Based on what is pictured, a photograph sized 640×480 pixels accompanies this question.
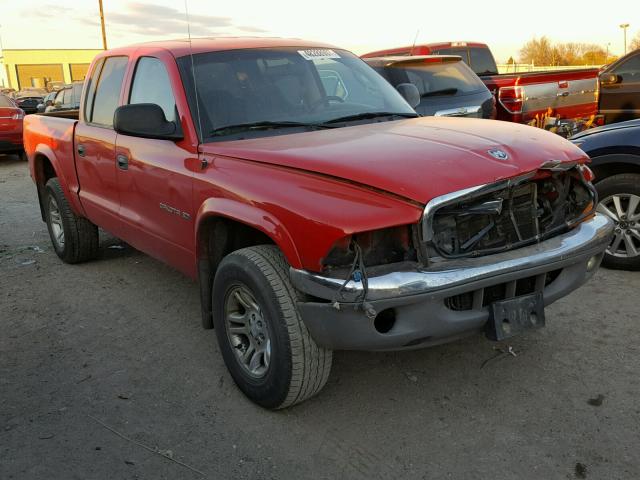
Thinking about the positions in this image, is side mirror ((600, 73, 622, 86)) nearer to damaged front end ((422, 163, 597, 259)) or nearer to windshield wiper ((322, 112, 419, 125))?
windshield wiper ((322, 112, 419, 125))

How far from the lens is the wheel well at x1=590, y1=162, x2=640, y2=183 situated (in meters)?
4.70

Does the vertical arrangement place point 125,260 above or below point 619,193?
below

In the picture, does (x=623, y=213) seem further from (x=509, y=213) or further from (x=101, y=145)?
(x=101, y=145)

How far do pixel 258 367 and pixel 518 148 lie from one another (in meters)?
1.72

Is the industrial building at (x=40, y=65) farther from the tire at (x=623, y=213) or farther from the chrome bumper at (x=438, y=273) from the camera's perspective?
the chrome bumper at (x=438, y=273)

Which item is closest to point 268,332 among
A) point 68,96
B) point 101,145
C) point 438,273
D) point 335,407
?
point 335,407

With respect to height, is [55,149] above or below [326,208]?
above

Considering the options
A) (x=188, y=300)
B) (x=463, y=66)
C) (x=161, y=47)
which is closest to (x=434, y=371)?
(x=188, y=300)

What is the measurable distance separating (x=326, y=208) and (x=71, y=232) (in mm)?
3835

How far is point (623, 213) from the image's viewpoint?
4.68 metres

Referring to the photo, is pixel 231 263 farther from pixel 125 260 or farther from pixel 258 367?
pixel 125 260

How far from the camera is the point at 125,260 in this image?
598 centimetres

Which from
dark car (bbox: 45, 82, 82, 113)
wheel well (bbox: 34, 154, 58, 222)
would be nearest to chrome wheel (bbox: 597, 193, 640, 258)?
wheel well (bbox: 34, 154, 58, 222)

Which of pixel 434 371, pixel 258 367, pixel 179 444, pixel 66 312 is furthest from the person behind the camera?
pixel 66 312
